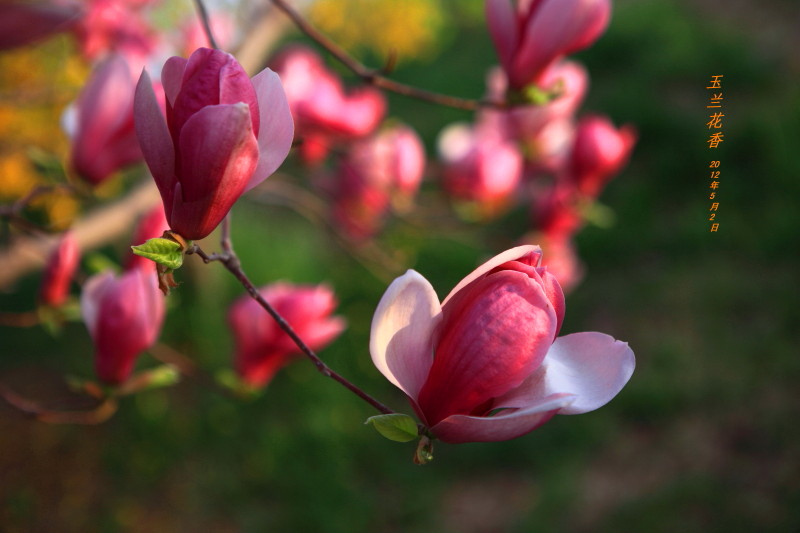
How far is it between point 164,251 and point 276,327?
37cm

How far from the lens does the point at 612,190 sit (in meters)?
3.28

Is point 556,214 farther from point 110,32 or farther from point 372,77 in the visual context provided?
point 110,32

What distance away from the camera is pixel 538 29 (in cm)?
63

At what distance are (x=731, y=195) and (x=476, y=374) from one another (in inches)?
108

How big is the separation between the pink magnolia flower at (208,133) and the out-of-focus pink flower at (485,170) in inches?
35.8

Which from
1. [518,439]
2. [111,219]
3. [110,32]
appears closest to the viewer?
[111,219]

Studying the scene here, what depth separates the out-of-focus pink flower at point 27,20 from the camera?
362 millimetres

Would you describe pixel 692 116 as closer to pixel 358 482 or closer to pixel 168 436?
pixel 358 482

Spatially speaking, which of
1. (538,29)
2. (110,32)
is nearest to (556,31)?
(538,29)

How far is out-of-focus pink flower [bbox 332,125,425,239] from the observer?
1389 mm

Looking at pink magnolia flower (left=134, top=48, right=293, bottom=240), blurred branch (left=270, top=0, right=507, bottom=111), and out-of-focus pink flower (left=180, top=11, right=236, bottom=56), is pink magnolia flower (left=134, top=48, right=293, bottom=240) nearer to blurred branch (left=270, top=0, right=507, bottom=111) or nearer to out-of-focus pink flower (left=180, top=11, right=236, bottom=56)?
blurred branch (left=270, top=0, right=507, bottom=111)

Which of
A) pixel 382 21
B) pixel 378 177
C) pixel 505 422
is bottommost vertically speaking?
pixel 382 21

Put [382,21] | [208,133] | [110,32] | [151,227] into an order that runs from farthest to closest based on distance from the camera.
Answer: [382,21], [110,32], [151,227], [208,133]

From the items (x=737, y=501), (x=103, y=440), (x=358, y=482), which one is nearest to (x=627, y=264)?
(x=737, y=501)
